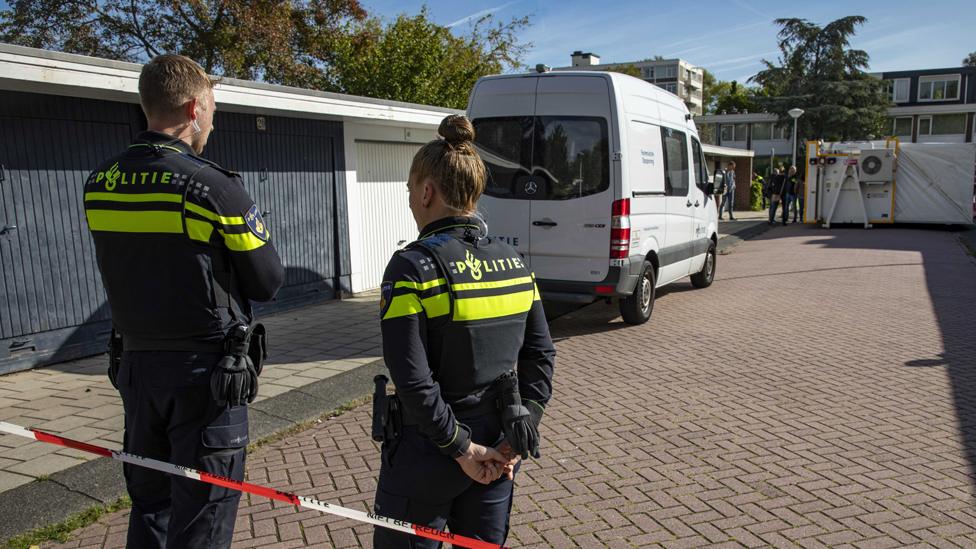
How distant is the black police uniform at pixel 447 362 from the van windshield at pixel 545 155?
17.9 ft

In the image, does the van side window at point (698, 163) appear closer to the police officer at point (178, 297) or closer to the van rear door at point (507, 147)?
the van rear door at point (507, 147)

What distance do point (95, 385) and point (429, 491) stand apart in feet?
16.2

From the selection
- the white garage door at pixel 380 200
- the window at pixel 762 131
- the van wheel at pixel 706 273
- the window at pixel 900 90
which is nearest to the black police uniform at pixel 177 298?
the white garage door at pixel 380 200

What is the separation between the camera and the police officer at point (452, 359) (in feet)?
6.37

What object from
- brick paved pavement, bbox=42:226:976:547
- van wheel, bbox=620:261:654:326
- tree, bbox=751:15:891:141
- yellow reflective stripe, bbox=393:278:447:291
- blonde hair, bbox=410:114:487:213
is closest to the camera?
yellow reflective stripe, bbox=393:278:447:291

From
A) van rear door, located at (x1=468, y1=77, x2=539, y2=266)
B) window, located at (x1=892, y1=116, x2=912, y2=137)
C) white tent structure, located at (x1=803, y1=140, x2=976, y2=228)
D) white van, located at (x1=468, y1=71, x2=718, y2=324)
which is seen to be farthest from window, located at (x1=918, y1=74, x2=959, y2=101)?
van rear door, located at (x1=468, y1=77, x2=539, y2=266)

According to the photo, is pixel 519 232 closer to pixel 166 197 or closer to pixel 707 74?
→ pixel 166 197

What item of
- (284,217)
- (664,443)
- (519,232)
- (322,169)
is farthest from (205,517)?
(322,169)

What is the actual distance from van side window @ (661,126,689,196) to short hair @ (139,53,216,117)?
689 centimetres

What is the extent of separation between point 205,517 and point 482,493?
0.92m

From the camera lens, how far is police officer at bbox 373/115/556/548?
76.4 inches

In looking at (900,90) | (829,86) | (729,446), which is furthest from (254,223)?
(900,90)

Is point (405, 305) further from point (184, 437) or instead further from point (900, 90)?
point (900, 90)

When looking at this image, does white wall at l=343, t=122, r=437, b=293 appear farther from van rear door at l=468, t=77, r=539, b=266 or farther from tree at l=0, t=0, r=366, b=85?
tree at l=0, t=0, r=366, b=85
